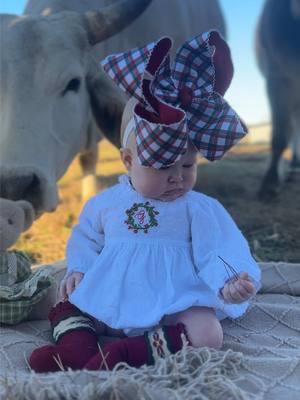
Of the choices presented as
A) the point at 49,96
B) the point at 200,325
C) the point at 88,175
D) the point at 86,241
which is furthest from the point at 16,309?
the point at 88,175

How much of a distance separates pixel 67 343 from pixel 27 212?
0.57 m

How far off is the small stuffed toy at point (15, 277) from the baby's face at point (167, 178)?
1.23ft

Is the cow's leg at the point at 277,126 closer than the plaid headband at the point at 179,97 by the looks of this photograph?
No

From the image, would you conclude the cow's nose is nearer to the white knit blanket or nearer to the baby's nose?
the white knit blanket

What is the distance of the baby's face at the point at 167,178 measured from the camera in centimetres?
131

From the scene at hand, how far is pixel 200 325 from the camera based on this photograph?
1239mm

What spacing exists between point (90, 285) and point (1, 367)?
262 millimetres

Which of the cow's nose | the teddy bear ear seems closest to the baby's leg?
the teddy bear ear

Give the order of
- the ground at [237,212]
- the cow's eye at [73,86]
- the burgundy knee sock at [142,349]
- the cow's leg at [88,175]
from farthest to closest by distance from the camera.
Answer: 1. the cow's leg at [88,175]
2. the ground at [237,212]
3. the cow's eye at [73,86]
4. the burgundy knee sock at [142,349]

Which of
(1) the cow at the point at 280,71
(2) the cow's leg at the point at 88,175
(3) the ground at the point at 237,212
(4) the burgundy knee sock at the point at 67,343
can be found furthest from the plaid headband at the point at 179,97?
(1) the cow at the point at 280,71

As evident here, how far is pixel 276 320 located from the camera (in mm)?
1513

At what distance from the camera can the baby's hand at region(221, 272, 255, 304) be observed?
117 cm

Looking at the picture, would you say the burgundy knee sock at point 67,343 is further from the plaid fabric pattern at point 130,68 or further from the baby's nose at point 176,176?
the plaid fabric pattern at point 130,68

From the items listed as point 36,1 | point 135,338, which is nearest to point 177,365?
point 135,338
